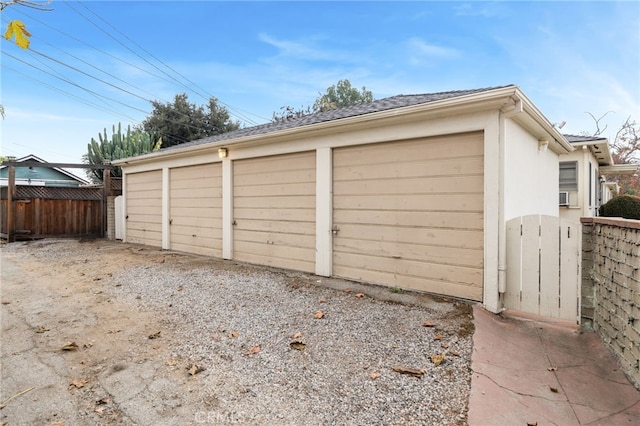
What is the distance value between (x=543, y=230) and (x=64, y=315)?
577cm

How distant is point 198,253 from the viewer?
8.14 meters

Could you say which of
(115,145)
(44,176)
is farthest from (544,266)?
(44,176)

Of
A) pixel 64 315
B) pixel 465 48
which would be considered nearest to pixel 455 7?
pixel 465 48

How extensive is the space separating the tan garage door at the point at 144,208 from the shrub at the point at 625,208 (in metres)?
→ 12.4

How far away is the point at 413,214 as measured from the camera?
473 centimetres

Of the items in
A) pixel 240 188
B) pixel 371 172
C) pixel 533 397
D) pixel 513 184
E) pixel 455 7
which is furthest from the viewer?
pixel 455 7

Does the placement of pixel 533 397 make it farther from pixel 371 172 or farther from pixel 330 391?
pixel 371 172

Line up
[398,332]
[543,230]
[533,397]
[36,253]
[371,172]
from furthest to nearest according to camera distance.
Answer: [36,253] → [371,172] → [543,230] → [398,332] → [533,397]

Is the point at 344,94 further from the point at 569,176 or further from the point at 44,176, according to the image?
the point at 569,176

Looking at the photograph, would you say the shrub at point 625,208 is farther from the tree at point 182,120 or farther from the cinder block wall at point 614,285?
the tree at point 182,120

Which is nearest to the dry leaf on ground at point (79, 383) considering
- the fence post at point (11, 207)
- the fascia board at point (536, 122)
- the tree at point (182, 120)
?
the fascia board at point (536, 122)

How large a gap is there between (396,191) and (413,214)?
43cm

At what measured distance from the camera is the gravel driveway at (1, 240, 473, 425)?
7.16 ft

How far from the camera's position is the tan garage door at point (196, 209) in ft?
25.2
